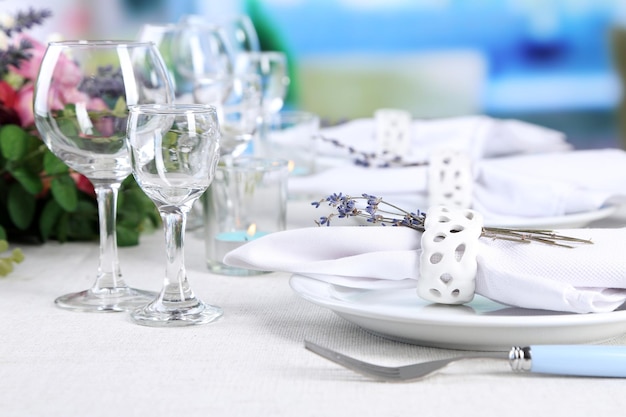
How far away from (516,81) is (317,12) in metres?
1.10

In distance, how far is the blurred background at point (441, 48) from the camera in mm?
4973

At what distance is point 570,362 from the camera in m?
0.72

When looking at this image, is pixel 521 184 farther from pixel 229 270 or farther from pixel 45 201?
pixel 45 201

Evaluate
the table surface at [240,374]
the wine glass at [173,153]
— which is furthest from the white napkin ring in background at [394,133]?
the wine glass at [173,153]

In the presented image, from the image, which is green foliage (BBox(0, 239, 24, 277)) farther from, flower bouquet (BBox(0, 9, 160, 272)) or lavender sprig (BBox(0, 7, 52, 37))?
lavender sprig (BBox(0, 7, 52, 37))

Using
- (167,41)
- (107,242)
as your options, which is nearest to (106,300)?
(107,242)

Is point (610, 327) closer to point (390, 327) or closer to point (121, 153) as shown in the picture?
point (390, 327)

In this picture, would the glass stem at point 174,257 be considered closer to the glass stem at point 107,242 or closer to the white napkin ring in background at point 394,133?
the glass stem at point 107,242

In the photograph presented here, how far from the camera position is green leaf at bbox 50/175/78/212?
126 cm

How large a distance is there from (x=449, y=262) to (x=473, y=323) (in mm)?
80

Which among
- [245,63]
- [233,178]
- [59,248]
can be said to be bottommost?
[59,248]

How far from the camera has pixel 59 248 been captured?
4.22 feet

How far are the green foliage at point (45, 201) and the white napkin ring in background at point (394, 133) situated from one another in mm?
450

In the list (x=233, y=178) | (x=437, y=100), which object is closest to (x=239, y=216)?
(x=233, y=178)
